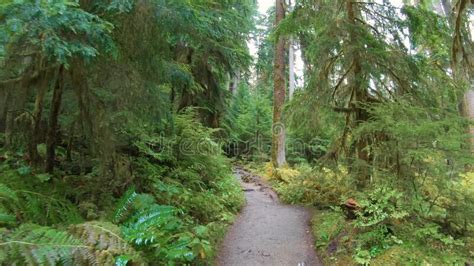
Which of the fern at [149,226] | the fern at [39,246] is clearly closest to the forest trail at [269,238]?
the fern at [149,226]

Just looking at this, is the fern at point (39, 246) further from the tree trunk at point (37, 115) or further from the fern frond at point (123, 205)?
the tree trunk at point (37, 115)

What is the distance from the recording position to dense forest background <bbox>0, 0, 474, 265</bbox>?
11.5 ft

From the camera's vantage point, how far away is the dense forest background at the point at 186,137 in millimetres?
3494

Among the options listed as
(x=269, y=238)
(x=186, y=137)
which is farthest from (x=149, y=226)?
(x=186, y=137)

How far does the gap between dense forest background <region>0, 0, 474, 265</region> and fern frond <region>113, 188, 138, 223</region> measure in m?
0.02

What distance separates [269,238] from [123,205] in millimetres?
3231

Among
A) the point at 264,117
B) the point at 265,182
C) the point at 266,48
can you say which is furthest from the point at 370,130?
the point at 266,48

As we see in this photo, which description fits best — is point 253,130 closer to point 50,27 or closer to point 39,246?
point 50,27

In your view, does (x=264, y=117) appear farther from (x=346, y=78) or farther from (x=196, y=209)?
(x=196, y=209)

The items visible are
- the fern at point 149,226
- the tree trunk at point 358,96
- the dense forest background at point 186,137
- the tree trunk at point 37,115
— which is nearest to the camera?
the dense forest background at point 186,137

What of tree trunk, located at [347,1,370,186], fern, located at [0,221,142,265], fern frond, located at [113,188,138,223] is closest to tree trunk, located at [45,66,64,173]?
fern frond, located at [113,188,138,223]

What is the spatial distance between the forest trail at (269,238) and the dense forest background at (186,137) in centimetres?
28

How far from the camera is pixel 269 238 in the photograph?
6594mm

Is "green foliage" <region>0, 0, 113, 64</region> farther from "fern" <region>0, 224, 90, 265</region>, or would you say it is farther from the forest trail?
the forest trail
